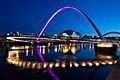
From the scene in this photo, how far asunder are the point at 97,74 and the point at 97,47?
3693 centimetres

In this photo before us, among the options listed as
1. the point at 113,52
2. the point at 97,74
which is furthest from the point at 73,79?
the point at 113,52

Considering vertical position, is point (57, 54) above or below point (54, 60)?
below

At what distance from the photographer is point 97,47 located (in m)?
65.7

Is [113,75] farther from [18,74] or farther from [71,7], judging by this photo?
[71,7]

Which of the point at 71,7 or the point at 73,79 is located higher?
the point at 71,7

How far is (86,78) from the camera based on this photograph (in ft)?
86.7

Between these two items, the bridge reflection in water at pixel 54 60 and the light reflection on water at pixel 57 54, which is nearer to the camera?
the bridge reflection in water at pixel 54 60

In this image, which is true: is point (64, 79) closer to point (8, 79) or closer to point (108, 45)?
point (8, 79)

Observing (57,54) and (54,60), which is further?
(57,54)

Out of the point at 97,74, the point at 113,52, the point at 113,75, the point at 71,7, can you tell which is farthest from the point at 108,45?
the point at 113,75

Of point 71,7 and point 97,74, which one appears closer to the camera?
point 97,74

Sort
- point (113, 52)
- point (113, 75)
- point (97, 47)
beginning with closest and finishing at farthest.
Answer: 1. point (113, 75)
2. point (113, 52)
3. point (97, 47)

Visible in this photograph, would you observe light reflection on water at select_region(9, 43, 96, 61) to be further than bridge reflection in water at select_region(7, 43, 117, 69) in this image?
Yes

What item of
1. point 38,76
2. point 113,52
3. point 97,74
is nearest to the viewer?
point 38,76
